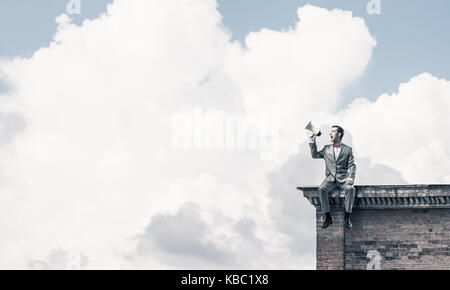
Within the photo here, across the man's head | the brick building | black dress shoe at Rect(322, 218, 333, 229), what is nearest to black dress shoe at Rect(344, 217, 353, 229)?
the brick building

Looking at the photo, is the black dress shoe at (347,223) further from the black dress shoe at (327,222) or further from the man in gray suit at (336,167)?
Answer: the black dress shoe at (327,222)

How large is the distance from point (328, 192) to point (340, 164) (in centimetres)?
104

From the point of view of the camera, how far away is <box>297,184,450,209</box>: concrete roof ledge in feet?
79.0

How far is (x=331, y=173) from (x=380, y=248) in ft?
9.97

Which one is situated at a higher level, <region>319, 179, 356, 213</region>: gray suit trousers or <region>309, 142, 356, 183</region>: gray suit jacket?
<region>309, 142, 356, 183</region>: gray suit jacket

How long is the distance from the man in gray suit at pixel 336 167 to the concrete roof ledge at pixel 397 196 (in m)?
0.31

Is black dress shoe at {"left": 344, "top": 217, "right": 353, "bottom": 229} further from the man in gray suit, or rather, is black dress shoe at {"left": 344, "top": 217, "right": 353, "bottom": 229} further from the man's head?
the man's head

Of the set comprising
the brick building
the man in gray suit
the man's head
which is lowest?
the brick building

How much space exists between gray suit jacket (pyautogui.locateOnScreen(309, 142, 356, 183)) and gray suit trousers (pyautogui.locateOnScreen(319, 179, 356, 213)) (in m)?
0.17

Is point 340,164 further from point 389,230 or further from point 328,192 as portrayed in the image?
point 389,230

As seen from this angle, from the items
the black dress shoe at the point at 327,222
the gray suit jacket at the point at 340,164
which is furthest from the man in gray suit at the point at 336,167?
the black dress shoe at the point at 327,222

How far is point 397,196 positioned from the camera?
24359 mm

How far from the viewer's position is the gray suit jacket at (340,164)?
79.9ft
